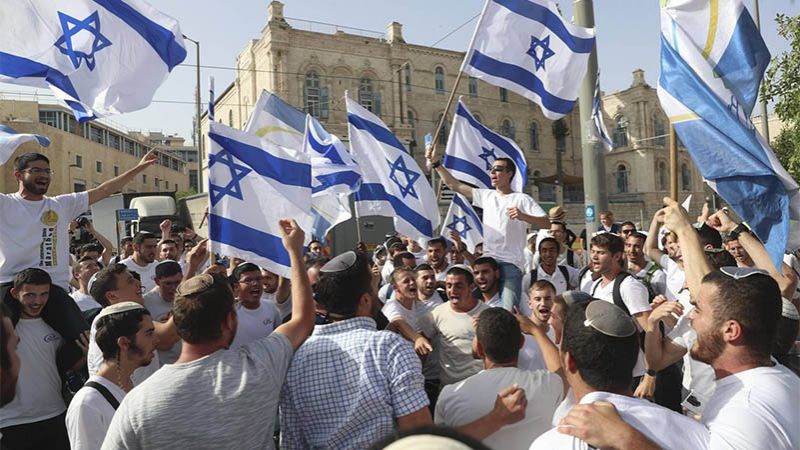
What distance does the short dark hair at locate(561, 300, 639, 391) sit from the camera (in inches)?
82.2

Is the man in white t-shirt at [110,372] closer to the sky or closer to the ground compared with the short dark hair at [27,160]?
closer to the ground

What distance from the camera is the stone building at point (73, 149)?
143 ft

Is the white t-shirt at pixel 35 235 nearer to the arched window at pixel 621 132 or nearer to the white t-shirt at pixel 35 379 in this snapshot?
the white t-shirt at pixel 35 379

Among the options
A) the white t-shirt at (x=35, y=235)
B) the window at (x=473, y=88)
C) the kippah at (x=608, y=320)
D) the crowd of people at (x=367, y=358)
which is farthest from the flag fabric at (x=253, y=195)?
the window at (x=473, y=88)

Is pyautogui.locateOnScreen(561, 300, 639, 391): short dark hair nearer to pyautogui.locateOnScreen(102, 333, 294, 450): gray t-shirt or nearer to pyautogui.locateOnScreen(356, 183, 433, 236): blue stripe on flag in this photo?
pyautogui.locateOnScreen(102, 333, 294, 450): gray t-shirt

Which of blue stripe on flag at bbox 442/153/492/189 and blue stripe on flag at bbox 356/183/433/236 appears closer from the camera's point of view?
blue stripe on flag at bbox 356/183/433/236

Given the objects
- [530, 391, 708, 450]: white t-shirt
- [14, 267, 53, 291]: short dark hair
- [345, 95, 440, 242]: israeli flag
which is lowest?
[530, 391, 708, 450]: white t-shirt

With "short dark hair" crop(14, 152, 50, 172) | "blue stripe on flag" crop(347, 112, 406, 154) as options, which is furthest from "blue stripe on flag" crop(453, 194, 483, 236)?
"short dark hair" crop(14, 152, 50, 172)

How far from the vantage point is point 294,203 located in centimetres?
498

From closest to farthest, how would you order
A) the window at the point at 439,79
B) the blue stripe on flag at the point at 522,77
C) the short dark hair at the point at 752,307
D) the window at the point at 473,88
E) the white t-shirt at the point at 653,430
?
1. the white t-shirt at the point at 653,430
2. the short dark hair at the point at 752,307
3. the blue stripe on flag at the point at 522,77
4. the window at the point at 439,79
5. the window at the point at 473,88

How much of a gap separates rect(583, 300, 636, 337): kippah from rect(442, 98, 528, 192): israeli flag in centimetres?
647

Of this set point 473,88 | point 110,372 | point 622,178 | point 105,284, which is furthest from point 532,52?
point 622,178

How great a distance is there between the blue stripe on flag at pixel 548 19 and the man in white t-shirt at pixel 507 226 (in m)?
1.65

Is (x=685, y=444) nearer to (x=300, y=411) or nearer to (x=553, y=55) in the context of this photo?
(x=300, y=411)
